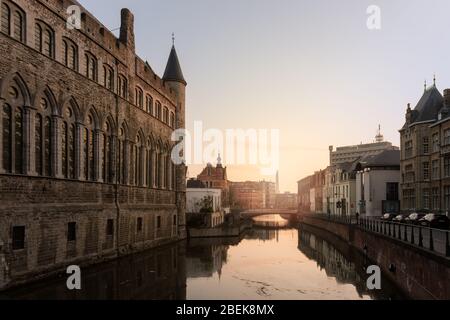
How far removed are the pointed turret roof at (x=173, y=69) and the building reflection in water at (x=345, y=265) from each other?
63.1ft

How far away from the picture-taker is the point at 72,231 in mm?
24109

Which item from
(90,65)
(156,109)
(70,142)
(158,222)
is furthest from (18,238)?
(156,109)

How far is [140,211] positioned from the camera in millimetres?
34500

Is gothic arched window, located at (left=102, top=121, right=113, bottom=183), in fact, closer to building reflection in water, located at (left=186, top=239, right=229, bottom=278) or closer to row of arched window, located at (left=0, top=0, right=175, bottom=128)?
row of arched window, located at (left=0, top=0, right=175, bottom=128)

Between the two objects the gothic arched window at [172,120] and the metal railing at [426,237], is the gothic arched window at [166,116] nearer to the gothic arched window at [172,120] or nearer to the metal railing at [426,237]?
the gothic arched window at [172,120]

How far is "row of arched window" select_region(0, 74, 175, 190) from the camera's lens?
19.6 metres

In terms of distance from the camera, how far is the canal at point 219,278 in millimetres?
19344

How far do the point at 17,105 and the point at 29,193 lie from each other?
3.59 meters

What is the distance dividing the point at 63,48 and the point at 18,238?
9381 mm

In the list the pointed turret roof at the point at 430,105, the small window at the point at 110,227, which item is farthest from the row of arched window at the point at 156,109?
the pointed turret roof at the point at 430,105

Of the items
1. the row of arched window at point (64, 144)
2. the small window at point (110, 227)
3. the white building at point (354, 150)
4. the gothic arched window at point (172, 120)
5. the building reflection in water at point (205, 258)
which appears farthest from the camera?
the white building at point (354, 150)

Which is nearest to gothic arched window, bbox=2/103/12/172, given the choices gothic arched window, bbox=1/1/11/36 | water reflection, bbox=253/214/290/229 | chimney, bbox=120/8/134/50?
gothic arched window, bbox=1/1/11/36
